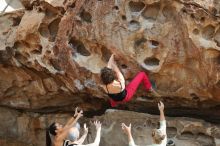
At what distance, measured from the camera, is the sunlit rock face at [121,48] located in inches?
256

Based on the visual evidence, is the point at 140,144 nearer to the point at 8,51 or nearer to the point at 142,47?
the point at 142,47

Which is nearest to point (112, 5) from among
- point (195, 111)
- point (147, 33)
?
point (147, 33)

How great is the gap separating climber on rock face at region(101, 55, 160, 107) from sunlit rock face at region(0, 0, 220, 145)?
5.1 inches

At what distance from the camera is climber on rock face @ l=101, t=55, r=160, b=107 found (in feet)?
20.7

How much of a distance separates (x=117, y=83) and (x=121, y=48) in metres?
0.59

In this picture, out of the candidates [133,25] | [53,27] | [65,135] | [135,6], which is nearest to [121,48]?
[133,25]

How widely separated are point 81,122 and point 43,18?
4.72ft

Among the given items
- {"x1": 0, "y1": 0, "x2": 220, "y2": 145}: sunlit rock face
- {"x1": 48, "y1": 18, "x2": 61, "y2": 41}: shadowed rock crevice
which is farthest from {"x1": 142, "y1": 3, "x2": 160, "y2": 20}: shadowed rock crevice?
{"x1": 48, "y1": 18, "x2": 61, "y2": 41}: shadowed rock crevice

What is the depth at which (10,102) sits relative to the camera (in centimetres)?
792

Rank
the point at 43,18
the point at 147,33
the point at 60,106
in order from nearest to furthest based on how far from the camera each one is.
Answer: the point at 147,33
the point at 43,18
the point at 60,106

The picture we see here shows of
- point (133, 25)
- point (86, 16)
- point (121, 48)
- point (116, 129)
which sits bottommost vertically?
point (116, 129)

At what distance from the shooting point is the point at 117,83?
6.30 meters

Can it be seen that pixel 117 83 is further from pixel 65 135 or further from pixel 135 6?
pixel 135 6

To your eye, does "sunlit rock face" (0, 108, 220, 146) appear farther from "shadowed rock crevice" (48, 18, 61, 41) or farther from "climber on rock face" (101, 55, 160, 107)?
"shadowed rock crevice" (48, 18, 61, 41)
